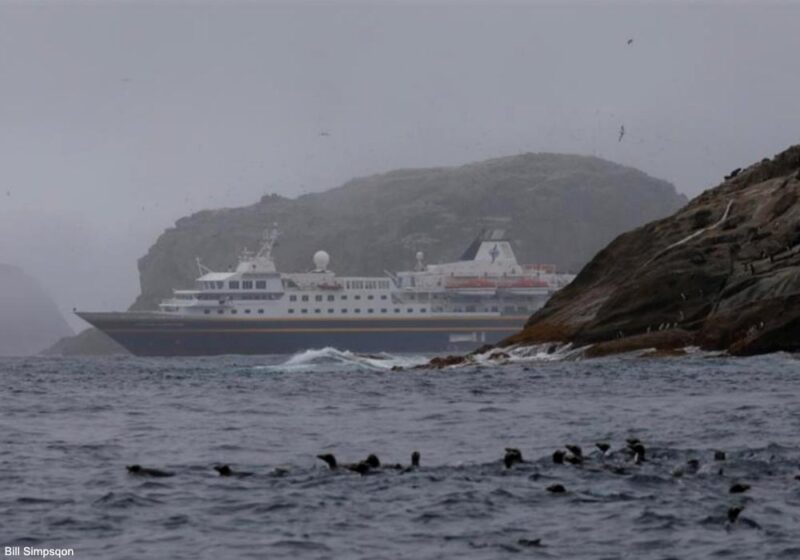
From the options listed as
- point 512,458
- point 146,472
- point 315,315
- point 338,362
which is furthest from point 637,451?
point 315,315

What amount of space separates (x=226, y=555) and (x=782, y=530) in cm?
736

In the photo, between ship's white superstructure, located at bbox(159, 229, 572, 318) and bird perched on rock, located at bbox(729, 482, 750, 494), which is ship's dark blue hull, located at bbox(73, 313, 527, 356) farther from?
bird perched on rock, located at bbox(729, 482, 750, 494)

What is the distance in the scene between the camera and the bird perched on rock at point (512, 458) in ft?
87.0

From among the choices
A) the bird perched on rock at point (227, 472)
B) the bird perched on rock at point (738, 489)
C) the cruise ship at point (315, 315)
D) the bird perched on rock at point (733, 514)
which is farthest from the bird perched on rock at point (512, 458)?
the cruise ship at point (315, 315)

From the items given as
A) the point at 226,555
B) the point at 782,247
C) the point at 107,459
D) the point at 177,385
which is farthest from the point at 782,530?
the point at 782,247

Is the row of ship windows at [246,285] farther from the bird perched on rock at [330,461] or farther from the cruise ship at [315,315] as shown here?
the bird perched on rock at [330,461]

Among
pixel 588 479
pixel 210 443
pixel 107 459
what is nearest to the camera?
pixel 588 479

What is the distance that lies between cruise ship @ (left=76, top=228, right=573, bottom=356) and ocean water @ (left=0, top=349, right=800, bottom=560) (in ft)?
389

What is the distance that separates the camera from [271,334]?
16575 centimetres

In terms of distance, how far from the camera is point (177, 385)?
196ft

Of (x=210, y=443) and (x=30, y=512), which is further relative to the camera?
(x=210, y=443)

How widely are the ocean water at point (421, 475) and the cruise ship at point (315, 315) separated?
118576mm

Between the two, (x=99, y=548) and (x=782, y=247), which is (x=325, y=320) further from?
(x=99, y=548)

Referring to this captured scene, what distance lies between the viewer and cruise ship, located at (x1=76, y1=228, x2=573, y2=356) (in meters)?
166
